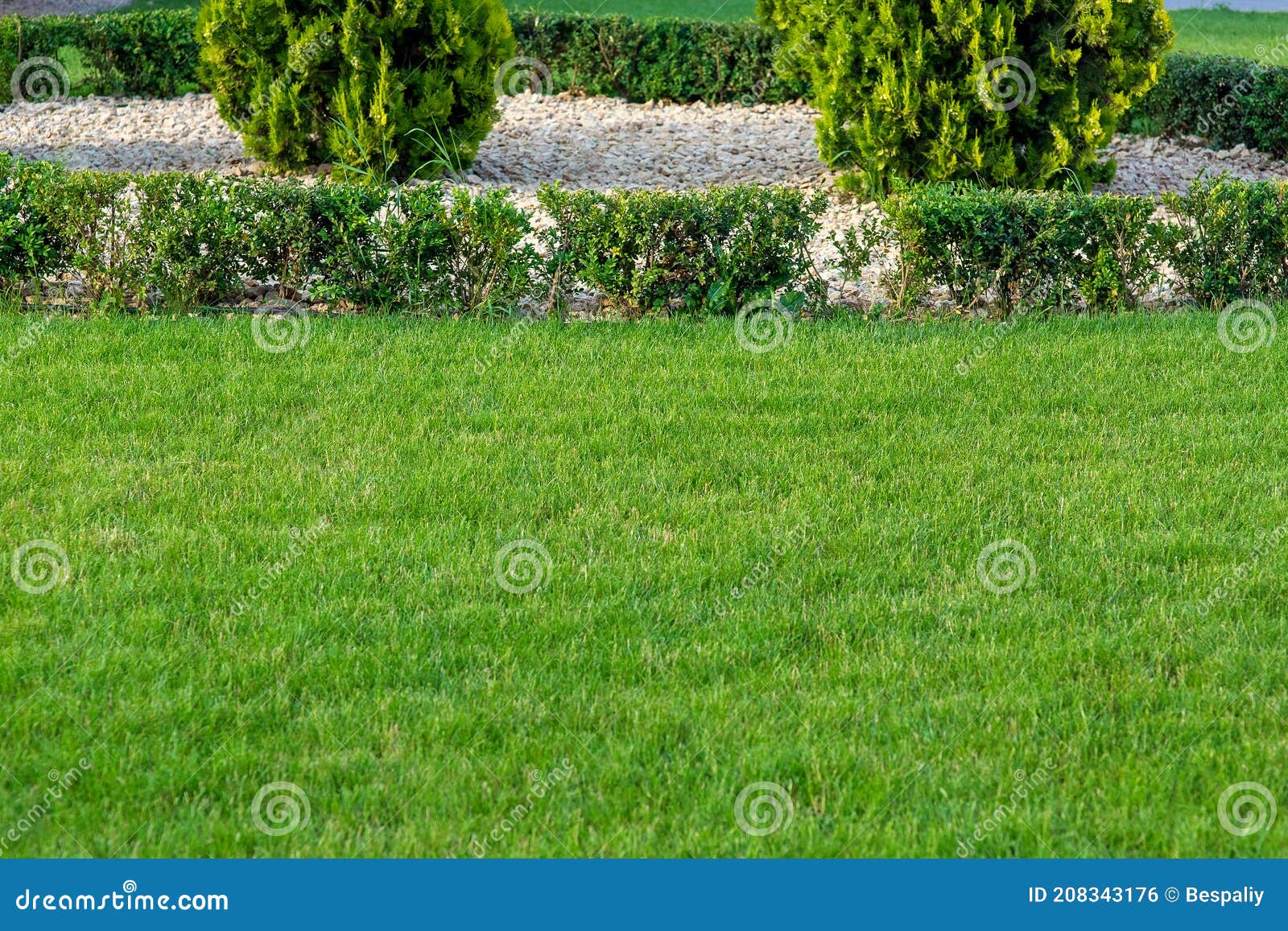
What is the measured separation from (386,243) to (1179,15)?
2624 centimetres

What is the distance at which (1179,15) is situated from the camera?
2847 centimetres

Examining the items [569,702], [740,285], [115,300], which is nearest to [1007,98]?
[740,285]

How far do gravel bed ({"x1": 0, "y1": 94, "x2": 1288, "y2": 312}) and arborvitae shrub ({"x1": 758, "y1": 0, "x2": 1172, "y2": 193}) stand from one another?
2.74 feet

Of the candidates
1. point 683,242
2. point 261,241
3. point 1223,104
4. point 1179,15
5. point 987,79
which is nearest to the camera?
point 261,241

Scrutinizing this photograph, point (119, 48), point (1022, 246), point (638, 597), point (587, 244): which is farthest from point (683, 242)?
point (119, 48)

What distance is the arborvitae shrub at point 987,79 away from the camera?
349 inches

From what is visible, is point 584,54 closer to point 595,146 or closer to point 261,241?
point 595,146

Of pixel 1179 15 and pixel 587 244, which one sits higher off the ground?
pixel 1179 15

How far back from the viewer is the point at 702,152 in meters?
11.7

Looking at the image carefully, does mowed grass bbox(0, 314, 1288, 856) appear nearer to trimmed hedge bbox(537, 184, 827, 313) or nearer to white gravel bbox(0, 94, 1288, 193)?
trimmed hedge bbox(537, 184, 827, 313)

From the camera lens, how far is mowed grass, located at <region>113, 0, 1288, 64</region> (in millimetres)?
23625

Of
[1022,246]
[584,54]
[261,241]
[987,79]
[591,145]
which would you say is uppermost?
[987,79]

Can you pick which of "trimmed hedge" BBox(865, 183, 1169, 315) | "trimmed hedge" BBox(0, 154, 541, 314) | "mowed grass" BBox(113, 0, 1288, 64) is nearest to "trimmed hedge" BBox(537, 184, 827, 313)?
"trimmed hedge" BBox(0, 154, 541, 314)

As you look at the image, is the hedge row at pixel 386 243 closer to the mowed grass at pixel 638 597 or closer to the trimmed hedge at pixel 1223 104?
the mowed grass at pixel 638 597
